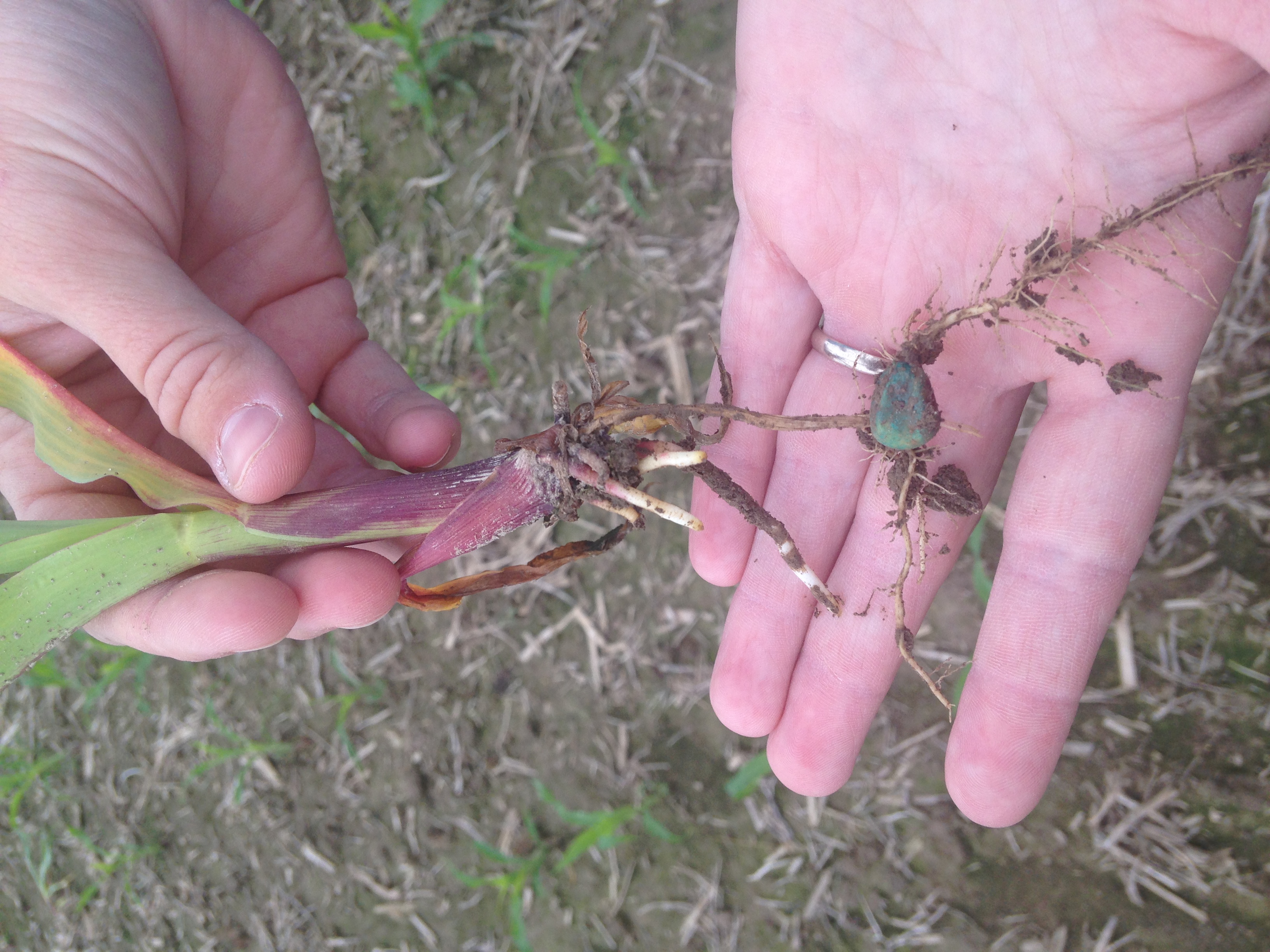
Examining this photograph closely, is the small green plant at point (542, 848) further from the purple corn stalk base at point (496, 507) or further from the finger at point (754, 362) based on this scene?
the purple corn stalk base at point (496, 507)

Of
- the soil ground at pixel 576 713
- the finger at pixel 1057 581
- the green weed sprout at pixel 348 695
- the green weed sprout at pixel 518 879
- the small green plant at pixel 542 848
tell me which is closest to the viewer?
the finger at pixel 1057 581

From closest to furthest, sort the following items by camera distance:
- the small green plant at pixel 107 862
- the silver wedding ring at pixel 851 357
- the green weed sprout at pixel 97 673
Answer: the silver wedding ring at pixel 851 357
the green weed sprout at pixel 97 673
the small green plant at pixel 107 862

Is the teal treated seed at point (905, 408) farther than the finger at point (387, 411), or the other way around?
the finger at point (387, 411)

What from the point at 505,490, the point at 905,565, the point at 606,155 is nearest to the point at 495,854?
the point at 505,490

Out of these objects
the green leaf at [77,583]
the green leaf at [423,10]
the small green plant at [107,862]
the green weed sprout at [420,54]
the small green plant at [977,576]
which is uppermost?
the green leaf at [423,10]

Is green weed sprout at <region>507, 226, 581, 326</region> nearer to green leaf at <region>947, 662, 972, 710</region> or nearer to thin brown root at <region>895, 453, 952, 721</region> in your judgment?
thin brown root at <region>895, 453, 952, 721</region>

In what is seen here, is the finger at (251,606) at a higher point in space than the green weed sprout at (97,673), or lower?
higher

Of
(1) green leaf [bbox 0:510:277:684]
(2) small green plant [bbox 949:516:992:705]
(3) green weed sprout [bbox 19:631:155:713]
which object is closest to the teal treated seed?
(2) small green plant [bbox 949:516:992:705]

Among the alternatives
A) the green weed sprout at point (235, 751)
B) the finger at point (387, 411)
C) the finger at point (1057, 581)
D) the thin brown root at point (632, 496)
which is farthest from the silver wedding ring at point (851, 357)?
the green weed sprout at point (235, 751)
